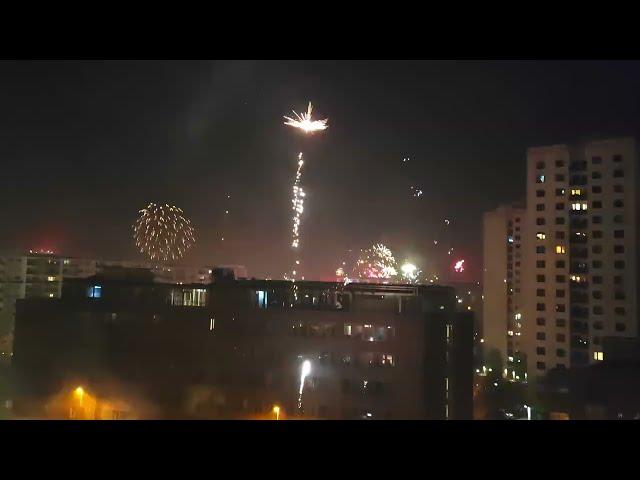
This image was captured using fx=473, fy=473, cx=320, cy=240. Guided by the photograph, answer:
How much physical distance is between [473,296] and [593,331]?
10.1 feet

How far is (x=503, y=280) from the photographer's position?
1017 cm

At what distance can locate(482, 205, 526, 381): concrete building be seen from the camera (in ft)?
32.0

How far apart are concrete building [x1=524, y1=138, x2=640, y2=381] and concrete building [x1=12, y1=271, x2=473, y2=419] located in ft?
9.62

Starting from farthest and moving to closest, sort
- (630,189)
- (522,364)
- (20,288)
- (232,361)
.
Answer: (522,364)
(630,189)
(20,288)
(232,361)

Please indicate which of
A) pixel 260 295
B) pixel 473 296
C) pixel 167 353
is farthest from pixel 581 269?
pixel 167 353

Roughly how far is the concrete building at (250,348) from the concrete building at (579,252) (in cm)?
293

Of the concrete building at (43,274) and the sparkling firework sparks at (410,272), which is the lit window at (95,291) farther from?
the sparkling firework sparks at (410,272)

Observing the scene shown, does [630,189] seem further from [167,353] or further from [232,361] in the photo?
[167,353]

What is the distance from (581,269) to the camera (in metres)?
7.64

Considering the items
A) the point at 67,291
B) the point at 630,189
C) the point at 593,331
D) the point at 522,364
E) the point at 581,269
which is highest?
the point at 630,189

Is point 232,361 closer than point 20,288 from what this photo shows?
Yes

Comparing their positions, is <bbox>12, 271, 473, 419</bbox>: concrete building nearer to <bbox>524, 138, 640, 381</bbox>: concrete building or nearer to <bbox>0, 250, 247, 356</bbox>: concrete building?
<bbox>0, 250, 247, 356</bbox>: concrete building

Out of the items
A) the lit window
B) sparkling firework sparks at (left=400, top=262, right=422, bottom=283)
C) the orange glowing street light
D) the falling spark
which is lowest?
the orange glowing street light

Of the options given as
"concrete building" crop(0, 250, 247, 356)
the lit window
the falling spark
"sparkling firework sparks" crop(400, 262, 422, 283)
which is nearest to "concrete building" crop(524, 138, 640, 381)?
"sparkling firework sparks" crop(400, 262, 422, 283)
